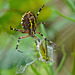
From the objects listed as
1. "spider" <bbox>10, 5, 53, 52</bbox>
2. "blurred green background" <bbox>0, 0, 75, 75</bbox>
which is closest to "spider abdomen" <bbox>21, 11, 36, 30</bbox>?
"spider" <bbox>10, 5, 53, 52</bbox>

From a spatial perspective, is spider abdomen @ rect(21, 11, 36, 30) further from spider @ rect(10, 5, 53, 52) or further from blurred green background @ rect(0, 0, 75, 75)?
blurred green background @ rect(0, 0, 75, 75)

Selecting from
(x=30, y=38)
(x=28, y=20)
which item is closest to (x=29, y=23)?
(x=28, y=20)

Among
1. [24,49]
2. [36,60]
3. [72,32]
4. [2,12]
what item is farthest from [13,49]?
[72,32]

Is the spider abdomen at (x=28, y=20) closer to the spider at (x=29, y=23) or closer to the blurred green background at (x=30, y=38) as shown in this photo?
the spider at (x=29, y=23)

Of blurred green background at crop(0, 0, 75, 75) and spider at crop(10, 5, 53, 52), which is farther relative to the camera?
spider at crop(10, 5, 53, 52)

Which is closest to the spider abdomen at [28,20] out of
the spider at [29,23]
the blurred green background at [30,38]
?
the spider at [29,23]

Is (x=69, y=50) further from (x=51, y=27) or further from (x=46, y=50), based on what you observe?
(x=46, y=50)

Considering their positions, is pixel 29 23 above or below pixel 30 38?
above

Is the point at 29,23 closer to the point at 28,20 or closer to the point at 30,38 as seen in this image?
the point at 28,20
